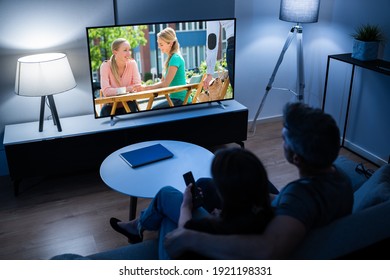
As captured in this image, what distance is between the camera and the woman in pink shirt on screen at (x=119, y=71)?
11.1 feet

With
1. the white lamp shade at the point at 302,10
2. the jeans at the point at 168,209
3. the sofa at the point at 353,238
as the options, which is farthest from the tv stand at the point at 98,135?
the sofa at the point at 353,238

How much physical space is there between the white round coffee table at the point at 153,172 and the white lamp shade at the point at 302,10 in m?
1.55

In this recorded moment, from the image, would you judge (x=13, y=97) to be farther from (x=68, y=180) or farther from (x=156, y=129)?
(x=156, y=129)

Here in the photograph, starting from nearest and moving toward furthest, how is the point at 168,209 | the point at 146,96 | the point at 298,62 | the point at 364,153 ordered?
the point at 168,209 → the point at 146,96 → the point at 364,153 → the point at 298,62

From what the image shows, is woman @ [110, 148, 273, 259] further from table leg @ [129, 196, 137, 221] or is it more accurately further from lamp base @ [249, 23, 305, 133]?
lamp base @ [249, 23, 305, 133]

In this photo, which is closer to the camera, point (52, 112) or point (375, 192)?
point (375, 192)

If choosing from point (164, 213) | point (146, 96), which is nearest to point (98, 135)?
point (146, 96)

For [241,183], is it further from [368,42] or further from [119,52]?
[368,42]

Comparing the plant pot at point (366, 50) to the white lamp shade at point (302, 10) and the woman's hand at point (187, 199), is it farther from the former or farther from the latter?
the woman's hand at point (187, 199)

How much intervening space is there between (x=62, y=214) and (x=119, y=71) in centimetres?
119

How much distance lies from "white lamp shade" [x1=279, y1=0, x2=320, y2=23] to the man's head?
2.33 metres

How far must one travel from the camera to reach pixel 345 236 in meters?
1.58

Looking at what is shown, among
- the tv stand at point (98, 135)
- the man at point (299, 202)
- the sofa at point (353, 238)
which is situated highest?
the man at point (299, 202)
